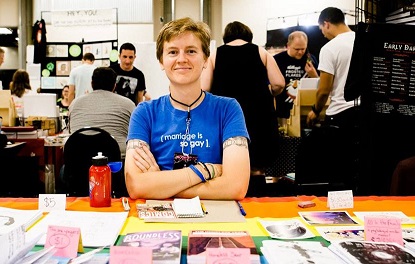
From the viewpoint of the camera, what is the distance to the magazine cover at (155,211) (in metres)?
1.41

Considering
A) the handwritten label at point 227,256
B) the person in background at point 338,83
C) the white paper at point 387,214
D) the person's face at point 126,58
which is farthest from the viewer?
the person's face at point 126,58

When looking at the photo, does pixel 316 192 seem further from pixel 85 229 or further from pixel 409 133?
pixel 85 229

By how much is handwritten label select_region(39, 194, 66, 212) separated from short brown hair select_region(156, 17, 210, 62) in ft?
2.47

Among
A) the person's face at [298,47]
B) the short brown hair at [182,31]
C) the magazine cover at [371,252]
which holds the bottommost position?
the magazine cover at [371,252]

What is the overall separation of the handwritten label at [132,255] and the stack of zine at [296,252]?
283mm

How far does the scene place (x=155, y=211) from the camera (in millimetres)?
A: 1457

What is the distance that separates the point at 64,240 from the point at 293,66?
5815mm

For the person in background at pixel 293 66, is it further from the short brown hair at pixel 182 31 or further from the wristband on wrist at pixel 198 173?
the wristband on wrist at pixel 198 173

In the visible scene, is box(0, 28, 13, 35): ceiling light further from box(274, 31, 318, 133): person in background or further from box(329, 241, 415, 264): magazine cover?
box(329, 241, 415, 264): magazine cover

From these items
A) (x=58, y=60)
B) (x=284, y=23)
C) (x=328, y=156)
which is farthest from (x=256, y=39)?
(x=328, y=156)

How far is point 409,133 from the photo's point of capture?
271cm

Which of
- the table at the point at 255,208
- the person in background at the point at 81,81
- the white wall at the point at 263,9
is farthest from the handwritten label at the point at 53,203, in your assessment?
the white wall at the point at 263,9

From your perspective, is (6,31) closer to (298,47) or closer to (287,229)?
(298,47)

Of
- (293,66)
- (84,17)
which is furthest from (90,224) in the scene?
(84,17)
